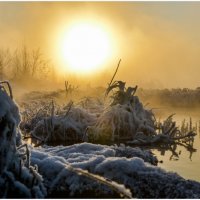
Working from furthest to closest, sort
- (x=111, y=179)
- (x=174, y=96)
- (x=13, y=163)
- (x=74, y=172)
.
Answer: (x=174, y=96), (x=111, y=179), (x=13, y=163), (x=74, y=172)

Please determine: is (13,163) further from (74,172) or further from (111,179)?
(111,179)

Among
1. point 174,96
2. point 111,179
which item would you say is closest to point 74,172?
point 111,179

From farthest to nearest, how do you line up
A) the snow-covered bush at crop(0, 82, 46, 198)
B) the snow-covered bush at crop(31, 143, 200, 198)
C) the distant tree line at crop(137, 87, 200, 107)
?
1. the distant tree line at crop(137, 87, 200, 107)
2. the snow-covered bush at crop(31, 143, 200, 198)
3. the snow-covered bush at crop(0, 82, 46, 198)

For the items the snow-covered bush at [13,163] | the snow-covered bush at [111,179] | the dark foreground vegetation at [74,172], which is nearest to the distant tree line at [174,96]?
the dark foreground vegetation at [74,172]

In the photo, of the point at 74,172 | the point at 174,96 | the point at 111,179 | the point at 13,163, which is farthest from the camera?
the point at 174,96

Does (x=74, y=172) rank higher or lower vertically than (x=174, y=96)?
higher

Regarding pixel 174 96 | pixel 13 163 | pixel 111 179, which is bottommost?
pixel 174 96

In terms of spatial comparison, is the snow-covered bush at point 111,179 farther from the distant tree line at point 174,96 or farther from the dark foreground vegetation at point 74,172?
the distant tree line at point 174,96

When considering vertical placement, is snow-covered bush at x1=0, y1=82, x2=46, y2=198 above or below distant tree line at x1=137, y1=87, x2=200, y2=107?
above

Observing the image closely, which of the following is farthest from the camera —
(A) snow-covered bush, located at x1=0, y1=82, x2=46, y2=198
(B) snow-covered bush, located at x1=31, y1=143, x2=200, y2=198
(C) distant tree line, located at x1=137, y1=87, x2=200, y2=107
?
(C) distant tree line, located at x1=137, y1=87, x2=200, y2=107

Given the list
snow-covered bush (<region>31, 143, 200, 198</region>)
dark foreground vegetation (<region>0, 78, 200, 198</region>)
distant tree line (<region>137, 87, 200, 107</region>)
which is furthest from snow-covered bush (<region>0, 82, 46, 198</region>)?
distant tree line (<region>137, 87, 200, 107</region>)

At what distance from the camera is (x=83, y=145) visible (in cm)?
997

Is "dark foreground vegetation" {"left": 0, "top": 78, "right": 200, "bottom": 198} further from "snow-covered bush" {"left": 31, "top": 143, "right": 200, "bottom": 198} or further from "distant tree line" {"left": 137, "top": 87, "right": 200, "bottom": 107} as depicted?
"distant tree line" {"left": 137, "top": 87, "right": 200, "bottom": 107}

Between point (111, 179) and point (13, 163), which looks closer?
point (13, 163)
